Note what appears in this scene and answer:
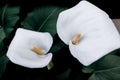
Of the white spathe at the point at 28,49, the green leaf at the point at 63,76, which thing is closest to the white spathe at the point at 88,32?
the white spathe at the point at 28,49

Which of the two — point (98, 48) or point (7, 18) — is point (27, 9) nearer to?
point (7, 18)

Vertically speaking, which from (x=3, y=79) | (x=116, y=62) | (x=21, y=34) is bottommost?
(x=3, y=79)

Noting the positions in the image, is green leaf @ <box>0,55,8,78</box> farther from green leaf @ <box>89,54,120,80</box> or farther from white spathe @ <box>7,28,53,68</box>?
green leaf @ <box>89,54,120,80</box>

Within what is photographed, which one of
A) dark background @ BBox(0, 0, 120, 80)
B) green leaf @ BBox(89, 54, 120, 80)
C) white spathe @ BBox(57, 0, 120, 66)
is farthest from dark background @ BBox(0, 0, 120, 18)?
green leaf @ BBox(89, 54, 120, 80)

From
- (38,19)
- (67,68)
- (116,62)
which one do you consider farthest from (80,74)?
(38,19)

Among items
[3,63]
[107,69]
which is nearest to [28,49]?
[3,63]

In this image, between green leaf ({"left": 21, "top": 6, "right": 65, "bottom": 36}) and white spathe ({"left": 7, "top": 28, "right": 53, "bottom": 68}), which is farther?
green leaf ({"left": 21, "top": 6, "right": 65, "bottom": 36})
